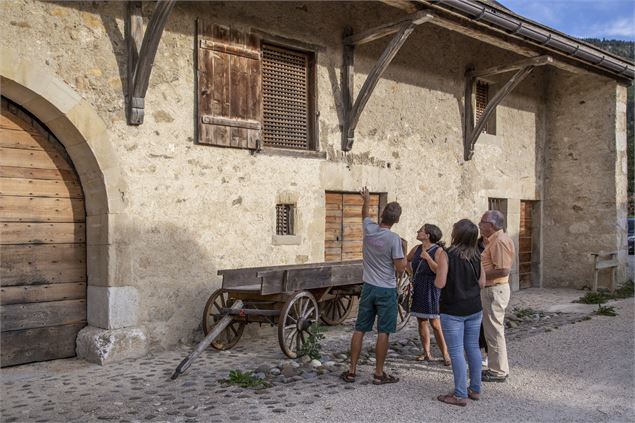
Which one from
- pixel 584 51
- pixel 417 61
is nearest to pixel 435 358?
Answer: pixel 417 61

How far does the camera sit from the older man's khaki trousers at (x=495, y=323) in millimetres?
4750

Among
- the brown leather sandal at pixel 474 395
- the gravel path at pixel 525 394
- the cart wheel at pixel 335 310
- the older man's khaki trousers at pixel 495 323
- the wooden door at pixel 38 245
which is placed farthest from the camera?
the cart wheel at pixel 335 310

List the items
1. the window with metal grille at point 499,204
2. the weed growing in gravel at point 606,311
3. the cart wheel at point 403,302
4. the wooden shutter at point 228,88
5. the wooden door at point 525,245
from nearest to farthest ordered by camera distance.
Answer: the wooden shutter at point 228,88
the cart wheel at point 403,302
the weed growing in gravel at point 606,311
the window with metal grille at point 499,204
the wooden door at point 525,245

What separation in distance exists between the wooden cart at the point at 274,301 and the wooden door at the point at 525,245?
20.4ft

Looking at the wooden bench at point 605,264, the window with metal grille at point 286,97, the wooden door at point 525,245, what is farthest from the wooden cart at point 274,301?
the wooden door at point 525,245

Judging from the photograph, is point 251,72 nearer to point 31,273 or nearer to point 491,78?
point 31,273

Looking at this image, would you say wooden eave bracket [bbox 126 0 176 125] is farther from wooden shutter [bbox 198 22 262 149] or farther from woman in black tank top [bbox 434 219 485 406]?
woman in black tank top [bbox 434 219 485 406]

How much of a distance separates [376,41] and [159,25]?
3875 mm

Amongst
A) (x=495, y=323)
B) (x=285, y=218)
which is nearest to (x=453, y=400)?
(x=495, y=323)

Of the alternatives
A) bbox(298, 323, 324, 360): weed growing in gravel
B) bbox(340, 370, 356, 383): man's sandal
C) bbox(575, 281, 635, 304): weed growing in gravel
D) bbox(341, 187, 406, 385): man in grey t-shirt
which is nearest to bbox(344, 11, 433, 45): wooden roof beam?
bbox(341, 187, 406, 385): man in grey t-shirt

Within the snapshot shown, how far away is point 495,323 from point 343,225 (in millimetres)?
3641

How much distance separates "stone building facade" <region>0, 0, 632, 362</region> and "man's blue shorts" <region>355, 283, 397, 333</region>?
231cm

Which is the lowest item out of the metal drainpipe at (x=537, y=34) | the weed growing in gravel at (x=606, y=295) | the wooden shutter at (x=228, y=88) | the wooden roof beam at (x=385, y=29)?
the weed growing in gravel at (x=606, y=295)

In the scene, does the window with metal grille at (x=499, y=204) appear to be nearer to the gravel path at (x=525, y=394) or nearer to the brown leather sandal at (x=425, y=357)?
the gravel path at (x=525, y=394)
